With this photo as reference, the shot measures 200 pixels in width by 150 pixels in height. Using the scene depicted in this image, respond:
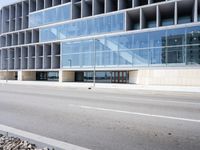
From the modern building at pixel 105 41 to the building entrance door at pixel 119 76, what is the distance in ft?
0.52

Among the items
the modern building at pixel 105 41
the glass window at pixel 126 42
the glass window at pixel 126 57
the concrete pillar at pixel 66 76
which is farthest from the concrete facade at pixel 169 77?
the concrete pillar at pixel 66 76

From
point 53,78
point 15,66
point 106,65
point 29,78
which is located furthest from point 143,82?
point 15,66

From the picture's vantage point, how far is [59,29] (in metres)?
43.9

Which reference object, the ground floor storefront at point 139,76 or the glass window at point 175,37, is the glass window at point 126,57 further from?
the glass window at point 175,37

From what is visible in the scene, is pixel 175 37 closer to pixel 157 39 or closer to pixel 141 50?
pixel 157 39

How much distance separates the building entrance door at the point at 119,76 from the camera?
126 ft

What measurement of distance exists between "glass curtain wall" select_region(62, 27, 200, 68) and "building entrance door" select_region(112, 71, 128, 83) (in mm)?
4185

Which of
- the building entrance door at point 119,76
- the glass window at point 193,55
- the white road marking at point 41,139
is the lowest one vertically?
the white road marking at point 41,139

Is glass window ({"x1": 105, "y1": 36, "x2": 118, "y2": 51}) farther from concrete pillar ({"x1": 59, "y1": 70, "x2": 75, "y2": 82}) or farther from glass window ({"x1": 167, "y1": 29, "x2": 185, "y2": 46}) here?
concrete pillar ({"x1": 59, "y1": 70, "x2": 75, "y2": 82})

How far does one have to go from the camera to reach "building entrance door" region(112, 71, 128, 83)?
38341 millimetres

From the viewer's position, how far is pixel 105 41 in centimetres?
3669

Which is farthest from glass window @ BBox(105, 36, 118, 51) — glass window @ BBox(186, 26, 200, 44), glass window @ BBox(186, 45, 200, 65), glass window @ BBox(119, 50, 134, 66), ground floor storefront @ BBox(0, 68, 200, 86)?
glass window @ BBox(186, 45, 200, 65)

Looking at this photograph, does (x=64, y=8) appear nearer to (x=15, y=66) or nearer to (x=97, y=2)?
(x=97, y=2)

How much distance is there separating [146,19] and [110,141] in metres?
35.9
